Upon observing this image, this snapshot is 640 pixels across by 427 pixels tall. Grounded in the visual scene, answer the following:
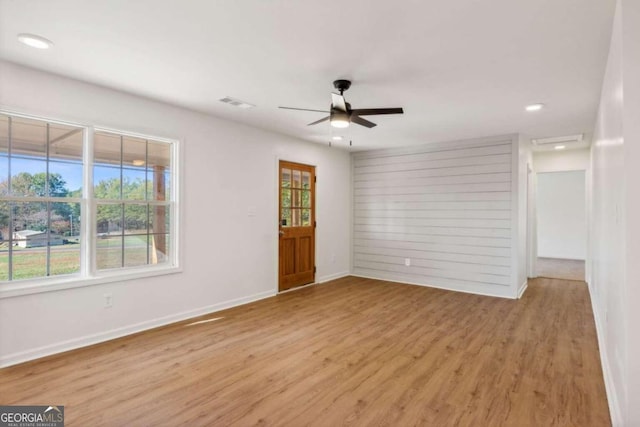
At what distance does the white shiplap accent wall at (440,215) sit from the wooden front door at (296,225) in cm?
137

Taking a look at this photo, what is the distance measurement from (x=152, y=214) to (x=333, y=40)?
2903 millimetres

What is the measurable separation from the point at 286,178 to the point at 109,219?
281cm

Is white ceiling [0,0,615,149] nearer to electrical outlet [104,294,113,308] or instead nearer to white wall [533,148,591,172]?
electrical outlet [104,294,113,308]

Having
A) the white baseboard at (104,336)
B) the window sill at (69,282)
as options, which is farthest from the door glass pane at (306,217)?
the window sill at (69,282)

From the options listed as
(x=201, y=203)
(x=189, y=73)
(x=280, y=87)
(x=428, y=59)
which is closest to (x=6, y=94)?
(x=189, y=73)

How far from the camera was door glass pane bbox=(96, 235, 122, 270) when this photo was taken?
359cm

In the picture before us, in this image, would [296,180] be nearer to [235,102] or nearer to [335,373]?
[235,102]

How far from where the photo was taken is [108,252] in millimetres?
3672

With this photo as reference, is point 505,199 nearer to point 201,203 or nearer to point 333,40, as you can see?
point 333,40

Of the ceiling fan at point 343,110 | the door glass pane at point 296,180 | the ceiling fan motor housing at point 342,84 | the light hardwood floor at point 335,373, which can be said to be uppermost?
the ceiling fan motor housing at point 342,84

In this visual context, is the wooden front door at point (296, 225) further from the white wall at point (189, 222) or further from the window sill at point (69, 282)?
the window sill at point (69, 282)

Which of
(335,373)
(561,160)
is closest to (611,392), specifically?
(335,373)

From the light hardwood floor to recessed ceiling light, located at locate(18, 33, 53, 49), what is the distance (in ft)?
8.60

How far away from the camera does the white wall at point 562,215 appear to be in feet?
30.8
